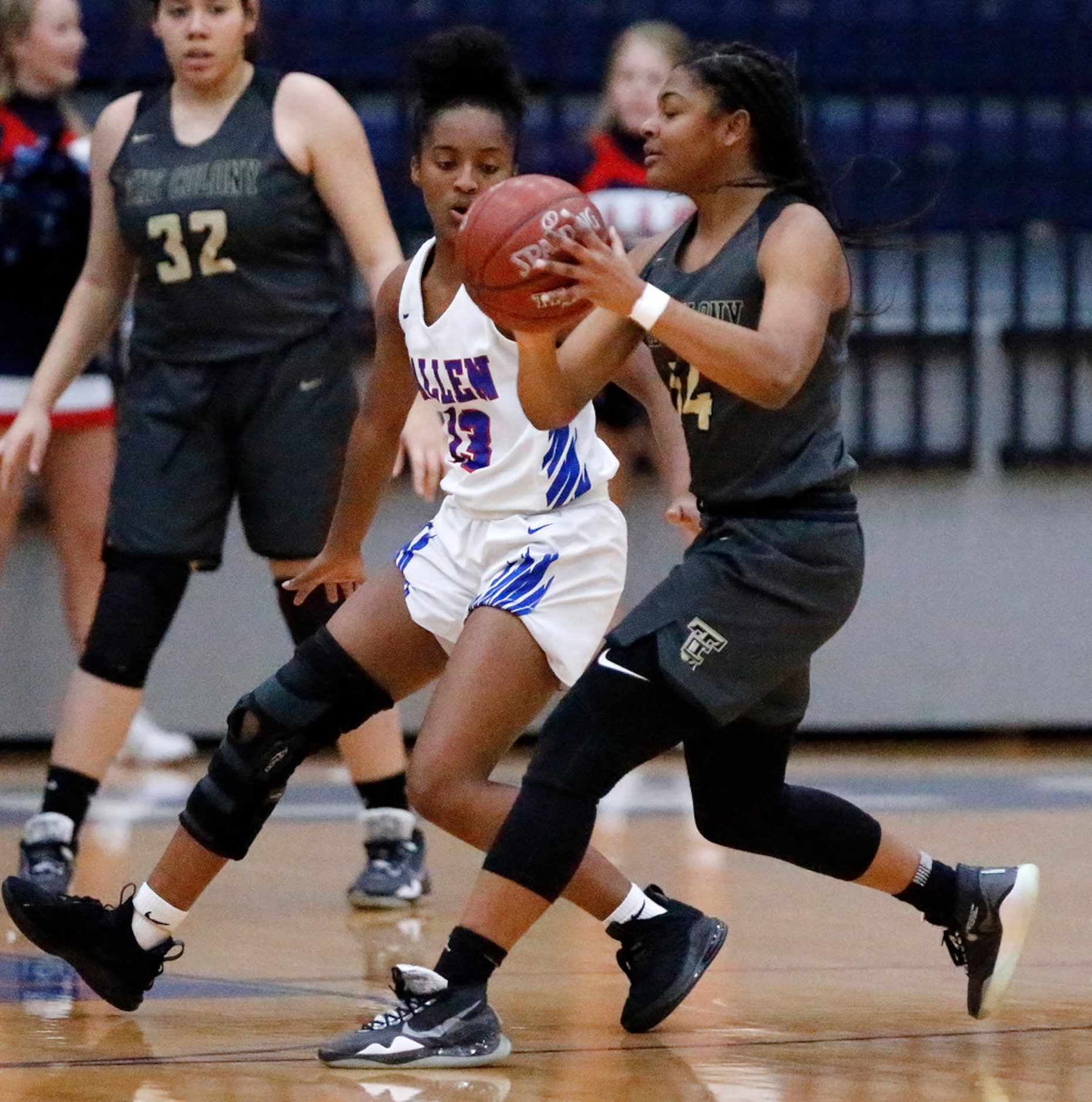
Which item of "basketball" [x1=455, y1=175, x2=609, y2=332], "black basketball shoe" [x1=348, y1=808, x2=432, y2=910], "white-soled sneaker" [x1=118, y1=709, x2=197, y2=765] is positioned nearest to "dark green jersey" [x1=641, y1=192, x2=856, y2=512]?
"basketball" [x1=455, y1=175, x2=609, y2=332]

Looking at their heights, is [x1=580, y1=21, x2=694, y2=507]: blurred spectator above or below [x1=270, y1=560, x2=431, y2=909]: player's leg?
above

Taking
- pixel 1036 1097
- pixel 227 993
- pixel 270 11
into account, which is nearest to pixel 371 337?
pixel 270 11

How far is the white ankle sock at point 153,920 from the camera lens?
12.7 ft

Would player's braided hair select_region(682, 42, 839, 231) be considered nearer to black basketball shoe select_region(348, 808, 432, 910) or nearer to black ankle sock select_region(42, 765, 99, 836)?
black basketball shoe select_region(348, 808, 432, 910)

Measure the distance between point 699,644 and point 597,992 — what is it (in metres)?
0.89

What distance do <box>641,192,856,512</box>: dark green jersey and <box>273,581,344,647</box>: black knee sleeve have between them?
1.58m

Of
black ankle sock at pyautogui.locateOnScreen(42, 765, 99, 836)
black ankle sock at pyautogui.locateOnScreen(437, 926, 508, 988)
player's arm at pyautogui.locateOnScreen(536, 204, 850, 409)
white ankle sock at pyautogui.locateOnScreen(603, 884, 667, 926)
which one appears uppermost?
player's arm at pyautogui.locateOnScreen(536, 204, 850, 409)

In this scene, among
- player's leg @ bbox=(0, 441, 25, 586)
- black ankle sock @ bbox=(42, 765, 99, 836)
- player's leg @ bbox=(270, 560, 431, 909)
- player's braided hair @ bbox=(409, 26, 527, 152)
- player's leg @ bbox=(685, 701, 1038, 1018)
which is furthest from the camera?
player's leg @ bbox=(0, 441, 25, 586)

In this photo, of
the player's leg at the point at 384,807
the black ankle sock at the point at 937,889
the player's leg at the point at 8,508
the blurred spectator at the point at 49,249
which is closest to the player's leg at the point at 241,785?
the black ankle sock at the point at 937,889

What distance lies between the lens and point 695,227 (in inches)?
151

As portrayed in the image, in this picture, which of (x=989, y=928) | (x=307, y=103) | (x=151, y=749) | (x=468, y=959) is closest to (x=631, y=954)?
(x=468, y=959)

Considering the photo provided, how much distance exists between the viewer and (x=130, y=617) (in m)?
5.03

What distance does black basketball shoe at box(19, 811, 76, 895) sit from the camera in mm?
4855

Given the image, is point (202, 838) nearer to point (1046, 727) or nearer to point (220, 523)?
point (220, 523)
